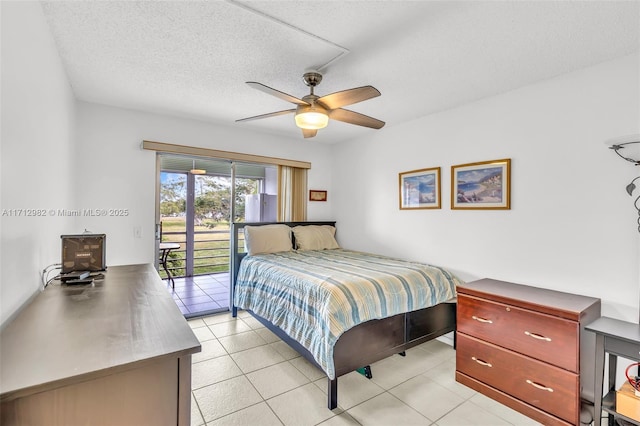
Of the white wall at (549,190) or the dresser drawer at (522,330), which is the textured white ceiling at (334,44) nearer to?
the white wall at (549,190)

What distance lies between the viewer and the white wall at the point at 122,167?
3111 millimetres

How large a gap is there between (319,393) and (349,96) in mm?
2155

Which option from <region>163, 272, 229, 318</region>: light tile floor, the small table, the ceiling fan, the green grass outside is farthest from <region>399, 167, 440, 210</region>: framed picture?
the small table

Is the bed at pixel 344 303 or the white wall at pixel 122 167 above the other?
the white wall at pixel 122 167

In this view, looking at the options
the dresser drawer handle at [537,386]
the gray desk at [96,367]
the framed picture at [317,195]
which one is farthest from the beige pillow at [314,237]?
the gray desk at [96,367]

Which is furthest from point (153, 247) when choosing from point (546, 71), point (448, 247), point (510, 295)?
point (546, 71)

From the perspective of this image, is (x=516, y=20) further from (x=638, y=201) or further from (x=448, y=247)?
(x=448, y=247)

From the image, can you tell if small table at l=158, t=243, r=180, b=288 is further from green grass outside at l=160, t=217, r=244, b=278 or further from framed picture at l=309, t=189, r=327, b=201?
framed picture at l=309, t=189, r=327, b=201

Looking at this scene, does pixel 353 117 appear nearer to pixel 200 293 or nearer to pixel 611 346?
pixel 611 346

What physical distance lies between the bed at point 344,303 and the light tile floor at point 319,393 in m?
0.18

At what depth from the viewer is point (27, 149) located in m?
1.48

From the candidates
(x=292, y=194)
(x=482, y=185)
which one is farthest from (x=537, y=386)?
(x=292, y=194)

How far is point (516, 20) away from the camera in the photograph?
1.73 meters

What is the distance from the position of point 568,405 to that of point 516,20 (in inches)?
91.1
